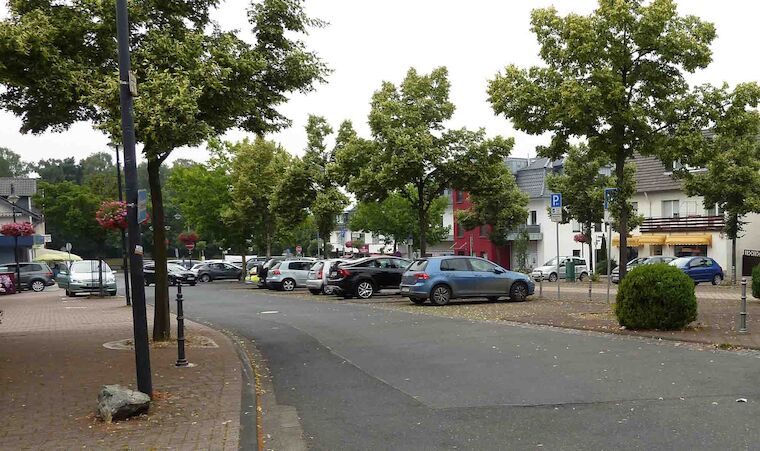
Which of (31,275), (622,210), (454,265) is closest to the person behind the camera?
(622,210)

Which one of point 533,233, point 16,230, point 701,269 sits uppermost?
point 16,230

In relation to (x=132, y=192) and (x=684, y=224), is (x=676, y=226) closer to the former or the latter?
(x=684, y=224)

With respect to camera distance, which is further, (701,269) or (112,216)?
(701,269)

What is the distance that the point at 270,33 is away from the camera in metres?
11.4

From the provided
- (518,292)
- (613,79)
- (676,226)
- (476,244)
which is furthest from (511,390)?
(476,244)

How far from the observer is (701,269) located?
105 ft

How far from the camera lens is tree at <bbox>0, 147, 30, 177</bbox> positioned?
109 meters

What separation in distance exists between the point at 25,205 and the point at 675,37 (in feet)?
213

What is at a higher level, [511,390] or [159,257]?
[159,257]

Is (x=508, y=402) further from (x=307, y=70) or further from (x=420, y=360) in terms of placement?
(x=307, y=70)

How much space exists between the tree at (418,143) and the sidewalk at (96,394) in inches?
533

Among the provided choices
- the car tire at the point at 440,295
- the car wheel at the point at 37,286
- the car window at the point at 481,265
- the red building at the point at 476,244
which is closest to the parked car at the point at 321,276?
the car tire at the point at 440,295

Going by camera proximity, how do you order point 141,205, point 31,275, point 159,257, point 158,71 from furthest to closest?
point 31,275 < point 159,257 < point 158,71 < point 141,205

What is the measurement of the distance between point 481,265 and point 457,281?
1.05m
